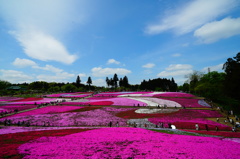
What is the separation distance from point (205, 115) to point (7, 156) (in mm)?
37071

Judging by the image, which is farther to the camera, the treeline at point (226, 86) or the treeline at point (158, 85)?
the treeline at point (158, 85)

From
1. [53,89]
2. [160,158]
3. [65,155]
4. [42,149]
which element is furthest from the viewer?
[53,89]

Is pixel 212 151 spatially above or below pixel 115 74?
below

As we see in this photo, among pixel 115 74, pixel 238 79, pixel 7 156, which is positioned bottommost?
pixel 7 156

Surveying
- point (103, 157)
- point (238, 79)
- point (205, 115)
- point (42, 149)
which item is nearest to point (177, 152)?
point (103, 157)

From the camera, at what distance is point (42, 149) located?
1110 cm

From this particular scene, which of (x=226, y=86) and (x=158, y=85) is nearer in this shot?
(x=226, y=86)

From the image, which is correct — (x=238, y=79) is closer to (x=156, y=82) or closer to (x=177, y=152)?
(x=177, y=152)

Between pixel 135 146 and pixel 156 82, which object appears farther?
pixel 156 82

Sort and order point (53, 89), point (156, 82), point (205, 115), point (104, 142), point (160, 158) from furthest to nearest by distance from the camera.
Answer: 1. point (156, 82)
2. point (53, 89)
3. point (205, 115)
4. point (104, 142)
5. point (160, 158)

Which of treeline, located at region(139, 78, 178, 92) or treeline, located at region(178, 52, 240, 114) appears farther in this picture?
treeline, located at region(139, 78, 178, 92)

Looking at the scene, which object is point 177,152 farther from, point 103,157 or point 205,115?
point 205,115

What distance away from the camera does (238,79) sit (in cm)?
3950

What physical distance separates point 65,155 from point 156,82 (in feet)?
458
